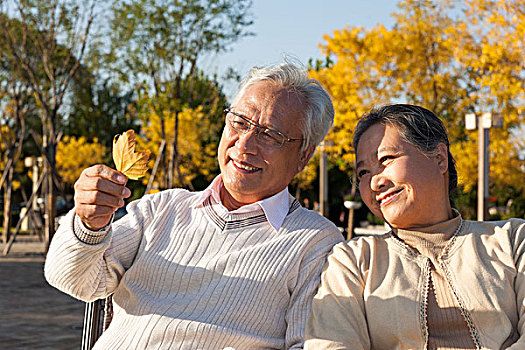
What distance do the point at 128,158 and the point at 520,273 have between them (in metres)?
1.36

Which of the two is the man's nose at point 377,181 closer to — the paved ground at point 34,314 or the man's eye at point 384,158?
the man's eye at point 384,158

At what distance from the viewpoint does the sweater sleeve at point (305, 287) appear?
242cm

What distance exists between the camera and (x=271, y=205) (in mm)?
2646

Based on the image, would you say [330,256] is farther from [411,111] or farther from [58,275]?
[58,275]

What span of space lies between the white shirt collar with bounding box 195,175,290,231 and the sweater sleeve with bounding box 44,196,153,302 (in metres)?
0.25

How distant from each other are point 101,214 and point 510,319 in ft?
4.57

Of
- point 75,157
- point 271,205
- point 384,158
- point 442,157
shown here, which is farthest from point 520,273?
point 75,157

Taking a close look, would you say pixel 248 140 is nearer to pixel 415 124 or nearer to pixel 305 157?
pixel 305 157

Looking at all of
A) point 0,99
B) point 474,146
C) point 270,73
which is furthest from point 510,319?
point 0,99

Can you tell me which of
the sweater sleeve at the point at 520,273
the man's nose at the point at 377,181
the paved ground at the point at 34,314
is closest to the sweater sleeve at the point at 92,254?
the man's nose at the point at 377,181

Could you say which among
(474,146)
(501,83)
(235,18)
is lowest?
(474,146)

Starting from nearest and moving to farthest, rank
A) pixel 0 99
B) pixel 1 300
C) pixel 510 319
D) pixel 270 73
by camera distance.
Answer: pixel 510 319 → pixel 270 73 → pixel 1 300 → pixel 0 99

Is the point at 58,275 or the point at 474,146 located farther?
the point at 474,146

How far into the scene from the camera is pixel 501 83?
36.7 feet
